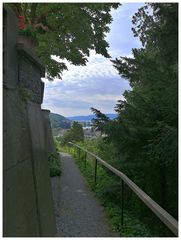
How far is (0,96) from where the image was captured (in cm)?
431

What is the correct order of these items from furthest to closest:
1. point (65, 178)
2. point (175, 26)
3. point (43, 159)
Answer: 1. point (65, 178)
2. point (43, 159)
3. point (175, 26)

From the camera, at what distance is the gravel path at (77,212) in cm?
614

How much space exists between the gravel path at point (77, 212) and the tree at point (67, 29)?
13.2 feet

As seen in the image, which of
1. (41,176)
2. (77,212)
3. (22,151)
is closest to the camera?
(22,151)

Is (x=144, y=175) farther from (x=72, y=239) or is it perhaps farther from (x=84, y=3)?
(x=84, y=3)

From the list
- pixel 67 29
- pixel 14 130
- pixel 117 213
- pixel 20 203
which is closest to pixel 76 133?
pixel 67 29

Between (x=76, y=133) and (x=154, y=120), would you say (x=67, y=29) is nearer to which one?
(x=154, y=120)

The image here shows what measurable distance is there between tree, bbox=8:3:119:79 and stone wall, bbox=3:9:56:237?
106 inches

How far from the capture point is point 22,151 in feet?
16.5

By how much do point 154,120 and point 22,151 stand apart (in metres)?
2.84

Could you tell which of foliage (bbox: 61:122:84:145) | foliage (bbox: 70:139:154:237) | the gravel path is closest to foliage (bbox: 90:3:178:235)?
foliage (bbox: 70:139:154:237)

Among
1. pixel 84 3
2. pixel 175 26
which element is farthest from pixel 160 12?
pixel 84 3

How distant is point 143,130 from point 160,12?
2.42 meters

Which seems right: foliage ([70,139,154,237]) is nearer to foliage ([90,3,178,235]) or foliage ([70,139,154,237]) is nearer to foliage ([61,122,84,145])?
foliage ([90,3,178,235])
